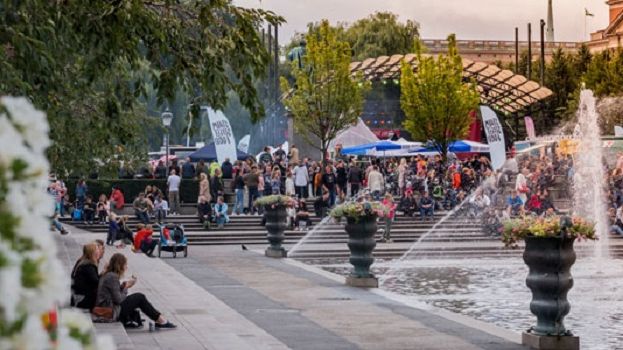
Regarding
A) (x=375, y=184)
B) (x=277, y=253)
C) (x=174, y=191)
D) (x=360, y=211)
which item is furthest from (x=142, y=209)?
(x=360, y=211)

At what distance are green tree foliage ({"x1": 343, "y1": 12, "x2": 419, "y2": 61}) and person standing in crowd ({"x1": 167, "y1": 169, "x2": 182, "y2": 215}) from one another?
5295 centimetres

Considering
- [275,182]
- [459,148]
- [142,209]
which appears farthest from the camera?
[459,148]

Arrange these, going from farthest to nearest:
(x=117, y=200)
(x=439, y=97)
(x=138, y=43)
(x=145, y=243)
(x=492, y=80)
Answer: (x=439, y=97)
(x=492, y=80)
(x=117, y=200)
(x=145, y=243)
(x=138, y=43)

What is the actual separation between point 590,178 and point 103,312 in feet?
115

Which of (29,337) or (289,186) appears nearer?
(29,337)

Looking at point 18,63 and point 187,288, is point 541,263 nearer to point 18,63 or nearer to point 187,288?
point 18,63

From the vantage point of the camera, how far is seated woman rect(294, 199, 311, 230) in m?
41.4

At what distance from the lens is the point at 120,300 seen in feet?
48.5

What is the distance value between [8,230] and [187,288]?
20.1 metres

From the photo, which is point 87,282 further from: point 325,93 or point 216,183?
point 325,93

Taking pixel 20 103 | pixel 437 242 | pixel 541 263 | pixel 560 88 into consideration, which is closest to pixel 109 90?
pixel 541 263

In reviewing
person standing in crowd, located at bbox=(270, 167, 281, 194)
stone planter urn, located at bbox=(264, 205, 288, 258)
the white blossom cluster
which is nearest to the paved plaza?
stone planter urn, located at bbox=(264, 205, 288, 258)

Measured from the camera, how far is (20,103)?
6.59ft

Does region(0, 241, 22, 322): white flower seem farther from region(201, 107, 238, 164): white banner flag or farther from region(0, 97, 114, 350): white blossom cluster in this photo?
region(201, 107, 238, 164): white banner flag
